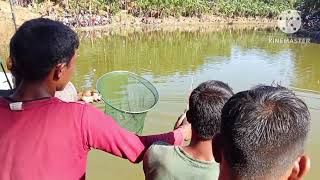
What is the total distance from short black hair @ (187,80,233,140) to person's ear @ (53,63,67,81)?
615 mm

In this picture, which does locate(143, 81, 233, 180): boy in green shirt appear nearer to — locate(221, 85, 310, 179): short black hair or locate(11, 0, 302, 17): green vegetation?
locate(221, 85, 310, 179): short black hair

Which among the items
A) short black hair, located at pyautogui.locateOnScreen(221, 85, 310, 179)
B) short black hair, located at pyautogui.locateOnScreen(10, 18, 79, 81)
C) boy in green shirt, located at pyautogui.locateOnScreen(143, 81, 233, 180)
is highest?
short black hair, located at pyautogui.locateOnScreen(10, 18, 79, 81)

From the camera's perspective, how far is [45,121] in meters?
1.53

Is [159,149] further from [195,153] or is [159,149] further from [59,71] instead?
[59,71]

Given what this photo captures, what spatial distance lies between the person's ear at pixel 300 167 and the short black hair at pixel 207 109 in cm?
76

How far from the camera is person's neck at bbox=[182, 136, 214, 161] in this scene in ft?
5.94

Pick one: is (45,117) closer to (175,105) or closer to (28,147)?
Answer: (28,147)

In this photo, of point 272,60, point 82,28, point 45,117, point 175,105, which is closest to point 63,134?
point 45,117

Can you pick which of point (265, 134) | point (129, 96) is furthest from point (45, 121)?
point (129, 96)

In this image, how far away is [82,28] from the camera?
30922mm

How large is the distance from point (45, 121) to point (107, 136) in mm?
232

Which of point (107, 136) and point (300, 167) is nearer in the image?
point (300, 167)

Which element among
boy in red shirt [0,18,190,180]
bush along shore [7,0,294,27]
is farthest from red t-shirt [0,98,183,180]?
bush along shore [7,0,294,27]

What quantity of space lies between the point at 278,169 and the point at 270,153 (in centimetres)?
4
